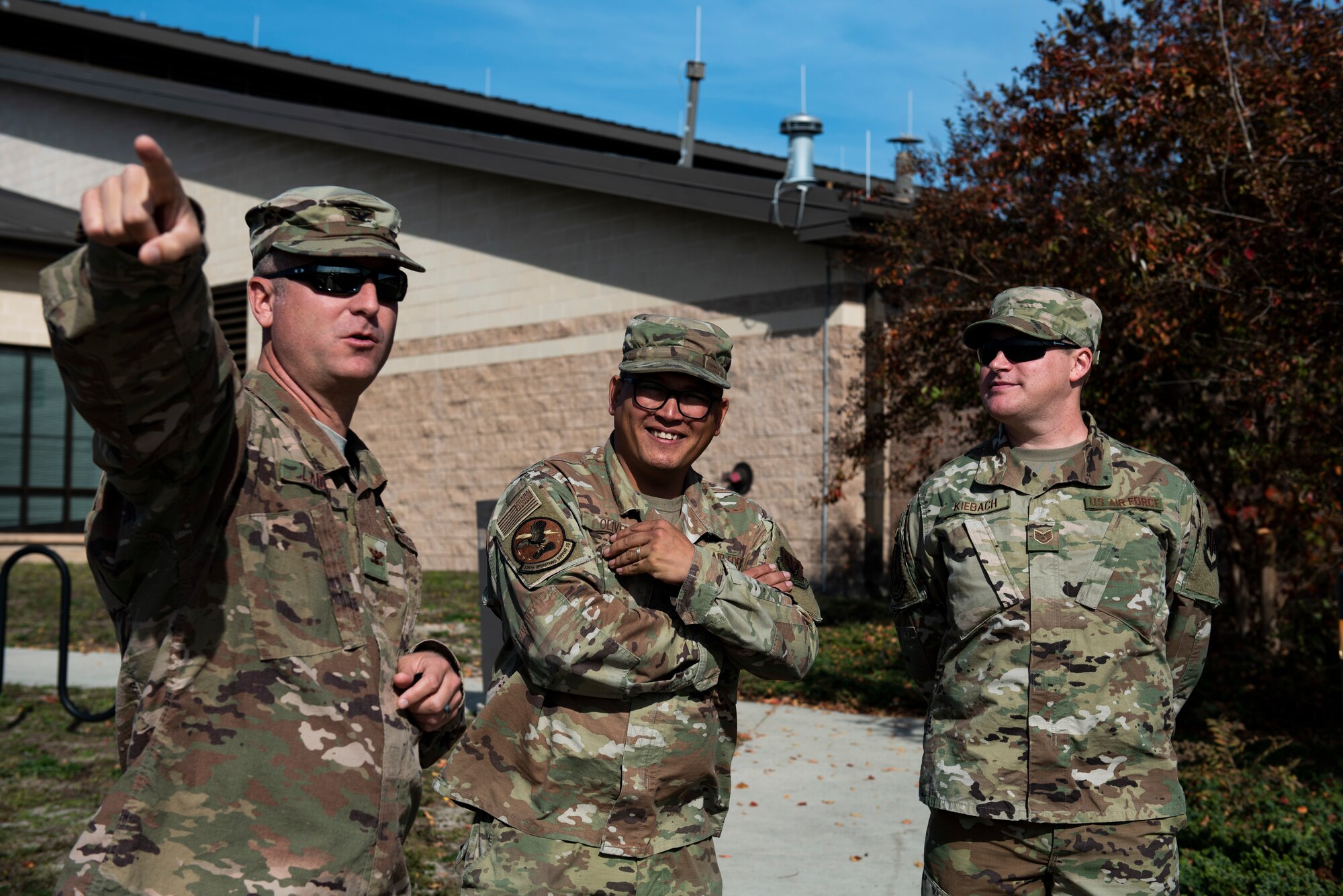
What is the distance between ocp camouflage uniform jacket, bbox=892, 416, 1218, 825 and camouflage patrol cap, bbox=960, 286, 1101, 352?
31 centimetres

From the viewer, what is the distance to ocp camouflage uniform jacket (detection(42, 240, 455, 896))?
1858mm

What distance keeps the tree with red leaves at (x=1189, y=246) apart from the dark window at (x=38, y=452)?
54.3 ft

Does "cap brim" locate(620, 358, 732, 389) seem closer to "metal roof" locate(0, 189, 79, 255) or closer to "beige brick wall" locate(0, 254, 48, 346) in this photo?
"metal roof" locate(0, 189, 79, 255)

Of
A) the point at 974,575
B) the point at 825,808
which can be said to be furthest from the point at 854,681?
the point at 974,575

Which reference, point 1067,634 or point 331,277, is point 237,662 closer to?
point 331,277

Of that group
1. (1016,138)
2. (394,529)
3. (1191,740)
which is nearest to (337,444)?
(394,529)

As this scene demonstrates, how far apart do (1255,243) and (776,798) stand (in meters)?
4.40

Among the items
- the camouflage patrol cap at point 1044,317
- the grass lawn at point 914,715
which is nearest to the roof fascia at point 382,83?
the grass lawn at point 914,715

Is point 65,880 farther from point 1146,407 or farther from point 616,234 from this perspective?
point 616,234

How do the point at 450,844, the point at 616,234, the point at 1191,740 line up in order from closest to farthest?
the point at 450,844 < the point at 1191,740 < the point at 616,234

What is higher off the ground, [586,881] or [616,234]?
[616,234]

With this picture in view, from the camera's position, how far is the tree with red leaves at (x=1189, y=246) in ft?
22.7

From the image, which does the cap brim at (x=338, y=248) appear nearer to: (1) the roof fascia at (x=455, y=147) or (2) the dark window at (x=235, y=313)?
(1) the roof fascia at (x=455, y=147)

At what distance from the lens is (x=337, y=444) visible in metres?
2.38
